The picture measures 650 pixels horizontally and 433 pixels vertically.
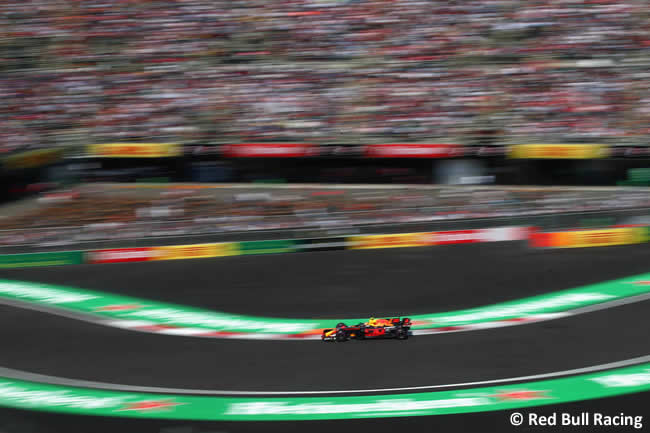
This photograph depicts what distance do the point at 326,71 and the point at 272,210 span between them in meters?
4.85

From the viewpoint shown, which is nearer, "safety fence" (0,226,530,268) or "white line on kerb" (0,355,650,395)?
"white line on kerb" (0,355,650,395)

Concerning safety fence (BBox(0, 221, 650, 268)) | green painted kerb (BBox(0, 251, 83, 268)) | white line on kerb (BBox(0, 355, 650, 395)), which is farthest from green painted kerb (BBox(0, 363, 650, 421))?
green painted kerb (BBox(0, 251, 83, 268))

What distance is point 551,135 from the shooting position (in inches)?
561

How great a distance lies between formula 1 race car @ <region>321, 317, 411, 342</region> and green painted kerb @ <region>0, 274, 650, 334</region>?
0.66 m

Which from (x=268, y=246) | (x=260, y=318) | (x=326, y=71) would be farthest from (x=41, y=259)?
(x=326, y=71)

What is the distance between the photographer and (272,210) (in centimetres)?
1282

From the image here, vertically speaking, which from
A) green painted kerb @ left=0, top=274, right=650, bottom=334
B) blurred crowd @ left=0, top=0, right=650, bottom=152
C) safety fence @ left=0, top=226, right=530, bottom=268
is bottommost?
green painted kerb @ left=0, top=274, right=650, bottom=334

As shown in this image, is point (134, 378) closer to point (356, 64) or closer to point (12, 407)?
point (12, 407)

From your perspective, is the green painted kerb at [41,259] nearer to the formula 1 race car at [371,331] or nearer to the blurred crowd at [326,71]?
the blurred crowd at [326,71]

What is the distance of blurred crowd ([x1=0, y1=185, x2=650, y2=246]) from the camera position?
11898mm

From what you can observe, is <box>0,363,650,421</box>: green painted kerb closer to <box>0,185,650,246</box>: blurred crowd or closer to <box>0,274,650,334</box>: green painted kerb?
<box>0,274,650,334</box>: green painted kerb

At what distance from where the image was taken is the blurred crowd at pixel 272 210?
11898mm

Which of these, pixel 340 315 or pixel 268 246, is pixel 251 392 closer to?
pixel 340 315

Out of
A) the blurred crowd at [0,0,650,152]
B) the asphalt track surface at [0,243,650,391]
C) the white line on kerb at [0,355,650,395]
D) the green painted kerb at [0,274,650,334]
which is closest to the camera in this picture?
the white line on kerb at [0,355,650,395]
